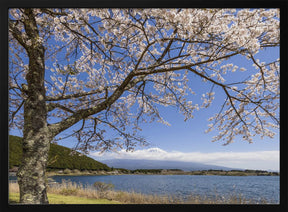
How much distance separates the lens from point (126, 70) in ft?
7.86

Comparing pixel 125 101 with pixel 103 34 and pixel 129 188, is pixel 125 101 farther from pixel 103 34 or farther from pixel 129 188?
pixel 129 188

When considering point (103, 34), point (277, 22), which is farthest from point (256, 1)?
point (103, 34)

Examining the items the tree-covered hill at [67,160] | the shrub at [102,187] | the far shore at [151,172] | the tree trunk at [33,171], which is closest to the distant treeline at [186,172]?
the far shore at [151,172]

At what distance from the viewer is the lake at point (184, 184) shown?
6.17ft

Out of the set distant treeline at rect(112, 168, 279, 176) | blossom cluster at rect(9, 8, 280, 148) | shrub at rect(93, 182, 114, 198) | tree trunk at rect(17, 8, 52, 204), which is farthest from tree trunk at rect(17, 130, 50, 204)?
distant treeline at rect(112, 168, 279, 176)

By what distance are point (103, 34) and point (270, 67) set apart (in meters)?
1.87

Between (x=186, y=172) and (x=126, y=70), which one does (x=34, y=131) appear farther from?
(x=186, y=172)

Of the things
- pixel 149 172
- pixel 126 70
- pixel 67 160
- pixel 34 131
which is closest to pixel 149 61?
pixel 126 70

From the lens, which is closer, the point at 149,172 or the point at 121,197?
the point at 121,197

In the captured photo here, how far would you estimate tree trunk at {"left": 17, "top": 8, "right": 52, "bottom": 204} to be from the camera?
1484 mm

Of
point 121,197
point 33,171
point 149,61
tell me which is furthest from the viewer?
point 149,61

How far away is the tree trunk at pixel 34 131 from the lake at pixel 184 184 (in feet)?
0.91

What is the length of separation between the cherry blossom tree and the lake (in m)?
0.46

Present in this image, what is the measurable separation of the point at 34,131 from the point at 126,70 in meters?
1.39
